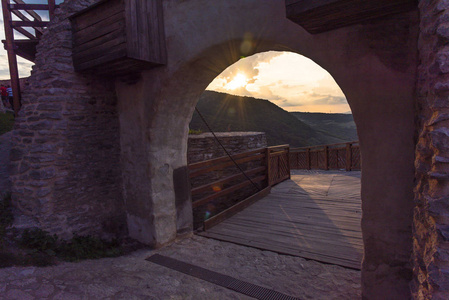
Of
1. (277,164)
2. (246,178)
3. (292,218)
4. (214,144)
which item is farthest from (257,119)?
(292,218)

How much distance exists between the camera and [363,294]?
2.41 m

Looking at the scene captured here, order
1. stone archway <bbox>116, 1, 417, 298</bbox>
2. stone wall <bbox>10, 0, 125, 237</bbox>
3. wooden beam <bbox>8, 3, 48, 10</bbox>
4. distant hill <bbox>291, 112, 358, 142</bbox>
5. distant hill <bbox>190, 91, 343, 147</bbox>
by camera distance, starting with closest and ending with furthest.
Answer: stone archway <bbox>116, 1, 417, 298</bbox>, stone wall <bbox>10, 0, 125, 237</bbox>, wooden beam <bbox>8, 3, 48, 10</bbox>, distant hill <bbox>190, 91, 343, 147</bbox>, distant hill <bbox>291, 112, 358, 142</bbox>

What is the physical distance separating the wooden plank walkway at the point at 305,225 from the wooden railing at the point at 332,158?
3.74 m

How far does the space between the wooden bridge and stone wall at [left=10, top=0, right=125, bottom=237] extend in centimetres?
160

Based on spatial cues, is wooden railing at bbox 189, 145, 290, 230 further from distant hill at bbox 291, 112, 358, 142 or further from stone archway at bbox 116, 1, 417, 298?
distant hill at bbox 291, 112, 358, 142

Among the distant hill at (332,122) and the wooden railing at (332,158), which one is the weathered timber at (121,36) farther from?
the distant hill at (332,122)

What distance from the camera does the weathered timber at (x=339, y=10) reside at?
1.93 metres

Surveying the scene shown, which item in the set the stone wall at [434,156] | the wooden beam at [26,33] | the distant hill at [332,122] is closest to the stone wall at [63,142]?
the wooden beam at [26,33]

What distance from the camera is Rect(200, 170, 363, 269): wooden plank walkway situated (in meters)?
3.52

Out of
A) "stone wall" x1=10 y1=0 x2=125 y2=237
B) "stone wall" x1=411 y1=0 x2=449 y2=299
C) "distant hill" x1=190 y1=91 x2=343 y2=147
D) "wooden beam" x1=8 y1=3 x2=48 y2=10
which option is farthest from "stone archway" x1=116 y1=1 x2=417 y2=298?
"distant hill" x1=190 y1=91 x2=343 y2=147

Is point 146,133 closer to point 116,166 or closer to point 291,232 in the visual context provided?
point 116,166

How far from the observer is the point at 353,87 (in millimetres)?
2363

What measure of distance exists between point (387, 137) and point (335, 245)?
1.97 m

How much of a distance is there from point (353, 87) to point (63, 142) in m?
3.98
